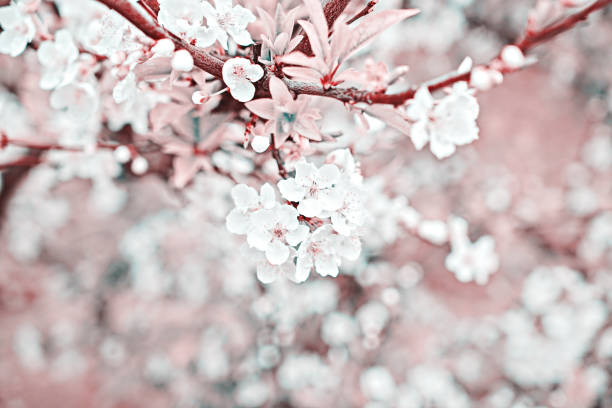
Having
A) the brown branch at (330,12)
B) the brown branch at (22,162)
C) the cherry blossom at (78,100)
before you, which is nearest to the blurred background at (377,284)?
the brown branch at (22,162)

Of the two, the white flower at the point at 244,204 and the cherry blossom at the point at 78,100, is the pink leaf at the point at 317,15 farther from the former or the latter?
the cherry blossom at the point at 78,100

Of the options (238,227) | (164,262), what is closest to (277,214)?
(238,227)

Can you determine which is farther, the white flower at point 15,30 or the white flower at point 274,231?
the white flower at point 15,30

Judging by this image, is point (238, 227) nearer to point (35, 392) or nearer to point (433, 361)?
point (433, 361)

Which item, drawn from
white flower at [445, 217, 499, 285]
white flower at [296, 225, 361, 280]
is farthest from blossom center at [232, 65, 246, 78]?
white flower at [445, 217, 499, 285]

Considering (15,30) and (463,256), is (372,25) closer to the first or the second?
(15,30)
